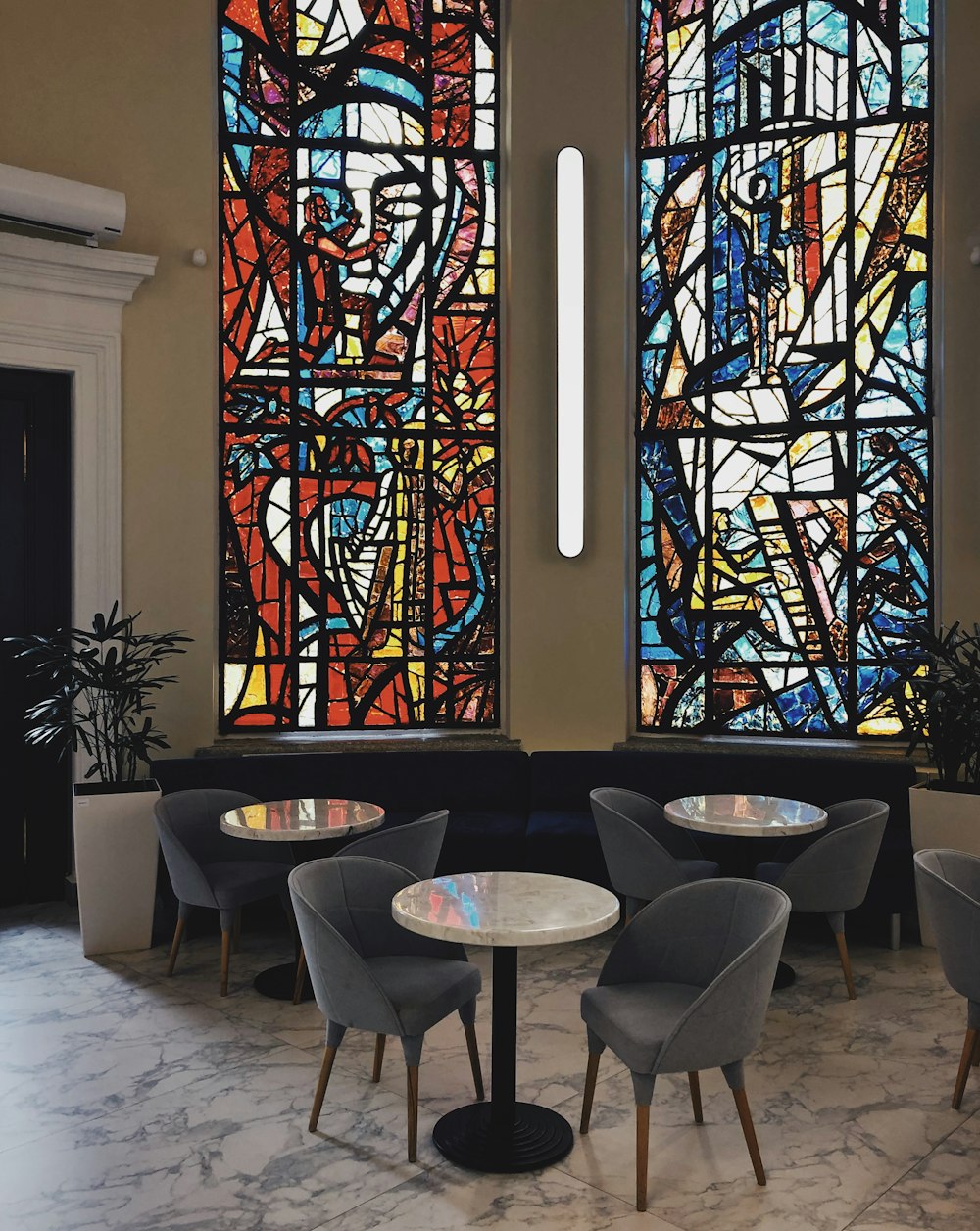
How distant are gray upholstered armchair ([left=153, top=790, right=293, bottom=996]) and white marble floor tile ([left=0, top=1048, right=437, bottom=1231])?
0.98 meters

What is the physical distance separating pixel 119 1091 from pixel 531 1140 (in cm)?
135

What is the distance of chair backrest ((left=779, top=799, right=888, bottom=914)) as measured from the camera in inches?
177

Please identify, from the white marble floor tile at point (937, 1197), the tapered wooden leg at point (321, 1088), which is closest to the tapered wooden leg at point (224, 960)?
the tapered wooden leg at point (321, 1088)

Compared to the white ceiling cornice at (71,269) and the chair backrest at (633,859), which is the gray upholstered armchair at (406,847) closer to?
the chair backrest at (633,859)

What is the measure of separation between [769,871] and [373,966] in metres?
2.01

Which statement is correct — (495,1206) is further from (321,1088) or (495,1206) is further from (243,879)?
(243,879)

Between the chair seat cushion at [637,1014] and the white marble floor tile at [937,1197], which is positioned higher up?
the chair seat cushion at [637,1014]

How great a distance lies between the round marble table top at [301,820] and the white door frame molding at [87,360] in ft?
5.69

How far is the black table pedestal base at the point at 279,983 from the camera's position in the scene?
4.52m

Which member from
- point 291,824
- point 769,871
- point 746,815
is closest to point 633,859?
point 746,815

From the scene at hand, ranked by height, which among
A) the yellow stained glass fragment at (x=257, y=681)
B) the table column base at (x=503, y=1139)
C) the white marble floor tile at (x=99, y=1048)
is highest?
the yellow stained glass fragment at (x=257, y=681)

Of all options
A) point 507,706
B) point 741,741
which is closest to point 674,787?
point 741,741

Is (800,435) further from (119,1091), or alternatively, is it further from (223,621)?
(119,1091)

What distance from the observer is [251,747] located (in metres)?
6.18
